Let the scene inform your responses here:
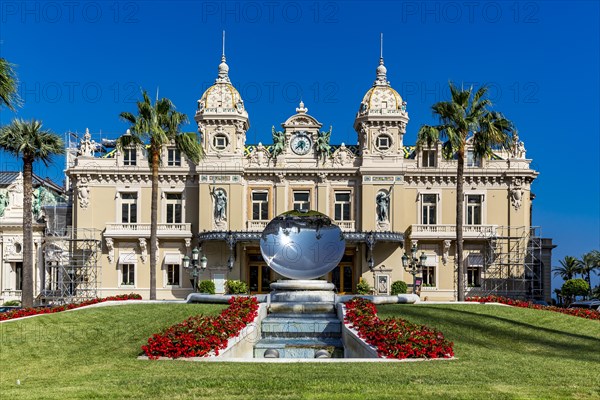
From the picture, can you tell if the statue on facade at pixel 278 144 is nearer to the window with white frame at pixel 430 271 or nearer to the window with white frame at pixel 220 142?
the window with white frame at pixel 220 142

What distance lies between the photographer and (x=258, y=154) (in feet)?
171

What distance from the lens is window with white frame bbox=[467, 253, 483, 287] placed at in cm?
5166

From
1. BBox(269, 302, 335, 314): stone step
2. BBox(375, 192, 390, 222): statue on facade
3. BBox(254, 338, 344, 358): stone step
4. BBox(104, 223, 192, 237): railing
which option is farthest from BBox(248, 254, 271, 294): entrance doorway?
BBox(254, 338, 344, 358): stone step

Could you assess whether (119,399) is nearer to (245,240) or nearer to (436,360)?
(436,360)

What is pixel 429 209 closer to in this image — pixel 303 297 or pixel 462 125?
pixel 462 125

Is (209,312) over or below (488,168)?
below

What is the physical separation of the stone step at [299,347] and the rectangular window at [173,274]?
1122 inches

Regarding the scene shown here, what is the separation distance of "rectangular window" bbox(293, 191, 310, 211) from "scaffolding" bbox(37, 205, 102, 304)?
14.6 meters

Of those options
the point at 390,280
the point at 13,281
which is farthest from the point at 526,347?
the point at 13,281

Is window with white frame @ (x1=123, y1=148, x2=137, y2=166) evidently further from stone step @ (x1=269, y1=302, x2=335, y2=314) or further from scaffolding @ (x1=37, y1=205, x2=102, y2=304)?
stone step @ (x1=269, y1=302, x2=335, y2=314)

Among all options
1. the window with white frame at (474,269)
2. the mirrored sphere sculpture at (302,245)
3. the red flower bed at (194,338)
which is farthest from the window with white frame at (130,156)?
the red flower bed at (194,338)

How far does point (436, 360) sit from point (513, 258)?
115ft

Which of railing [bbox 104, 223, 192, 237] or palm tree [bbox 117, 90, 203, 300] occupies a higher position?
palm tree [bbox 117, 90, 203, 300]

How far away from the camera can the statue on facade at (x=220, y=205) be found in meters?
50.5
